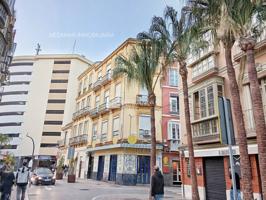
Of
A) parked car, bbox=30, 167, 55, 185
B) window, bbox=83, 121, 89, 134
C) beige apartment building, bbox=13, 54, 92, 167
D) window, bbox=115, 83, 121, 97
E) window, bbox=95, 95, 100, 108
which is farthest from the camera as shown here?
beige apartment building, bbox=13, 54, 92, 167

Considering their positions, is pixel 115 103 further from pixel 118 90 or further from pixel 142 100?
pixel 142 100

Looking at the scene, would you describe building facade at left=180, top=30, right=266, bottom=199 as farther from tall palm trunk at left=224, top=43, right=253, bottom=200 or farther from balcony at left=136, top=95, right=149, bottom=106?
balcony at left=136, top=95, right=149, bottom=106

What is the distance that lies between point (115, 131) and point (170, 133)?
602 centimetres

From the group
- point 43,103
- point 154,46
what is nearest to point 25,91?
point 43,103

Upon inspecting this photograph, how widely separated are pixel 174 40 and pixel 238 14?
466 centimetres

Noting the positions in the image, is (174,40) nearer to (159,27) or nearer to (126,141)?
(159,27)

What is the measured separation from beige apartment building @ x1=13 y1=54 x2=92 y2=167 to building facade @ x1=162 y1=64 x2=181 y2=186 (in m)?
36.0

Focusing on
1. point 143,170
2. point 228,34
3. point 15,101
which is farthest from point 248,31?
point 15,101

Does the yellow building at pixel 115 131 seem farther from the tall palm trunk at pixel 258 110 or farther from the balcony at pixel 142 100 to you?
the tall palm trunk at pixel 258 110

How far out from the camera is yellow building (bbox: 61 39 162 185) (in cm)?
2575

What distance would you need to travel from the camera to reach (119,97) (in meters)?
28.0

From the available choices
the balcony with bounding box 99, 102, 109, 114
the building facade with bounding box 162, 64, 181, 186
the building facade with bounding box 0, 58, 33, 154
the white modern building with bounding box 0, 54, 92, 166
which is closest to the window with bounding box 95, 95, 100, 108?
the balcony with bounding box 99, 102, 109, 114

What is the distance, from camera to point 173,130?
2781 cm

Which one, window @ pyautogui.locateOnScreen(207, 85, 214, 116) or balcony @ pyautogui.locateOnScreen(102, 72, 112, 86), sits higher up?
balcony @ pyautogui.locateOnScreen(102, 72, 112, 86)
